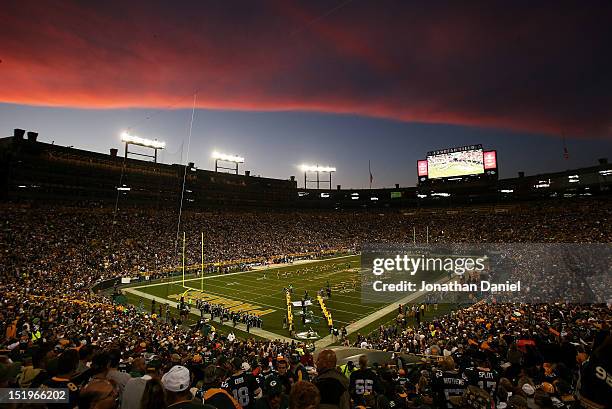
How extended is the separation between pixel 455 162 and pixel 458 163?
49 cm

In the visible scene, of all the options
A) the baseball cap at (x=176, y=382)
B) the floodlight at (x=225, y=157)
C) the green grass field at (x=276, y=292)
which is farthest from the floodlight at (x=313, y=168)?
the baseball cap at (x=176, y=382)

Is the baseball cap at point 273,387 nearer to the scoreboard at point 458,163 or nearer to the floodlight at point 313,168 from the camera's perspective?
the scoreboard at point 458,163

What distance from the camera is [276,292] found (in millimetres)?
34062

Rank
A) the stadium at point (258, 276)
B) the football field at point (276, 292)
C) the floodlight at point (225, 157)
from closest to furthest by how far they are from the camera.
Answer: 1. the stadium at point (258, 276)
2. the football field at point (276, 292)
3. the floodlight at point (225, 157)

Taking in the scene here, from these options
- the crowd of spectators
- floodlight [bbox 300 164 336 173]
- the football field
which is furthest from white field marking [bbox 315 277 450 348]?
floodlight [bbox 300 164 336 173]

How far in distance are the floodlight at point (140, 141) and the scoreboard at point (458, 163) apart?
47537 millimetres

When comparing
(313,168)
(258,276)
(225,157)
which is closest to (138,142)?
(225,157)

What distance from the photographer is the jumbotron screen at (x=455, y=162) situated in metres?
50.8

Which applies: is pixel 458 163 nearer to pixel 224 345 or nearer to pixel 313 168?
pixel 224 345

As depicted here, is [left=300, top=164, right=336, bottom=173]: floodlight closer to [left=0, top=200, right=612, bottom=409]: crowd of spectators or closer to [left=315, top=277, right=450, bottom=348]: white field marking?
[left=0, top=200, right=612, bottom=409]: crowd of spectators

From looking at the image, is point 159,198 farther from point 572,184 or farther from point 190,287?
point 572,184

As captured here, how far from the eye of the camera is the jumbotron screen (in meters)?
50.8

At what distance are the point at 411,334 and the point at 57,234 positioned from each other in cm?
4195

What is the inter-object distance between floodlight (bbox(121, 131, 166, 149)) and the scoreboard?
4754cm
